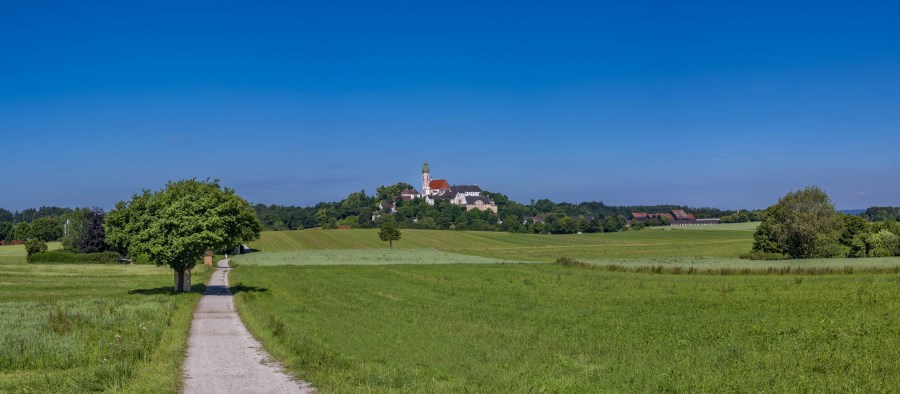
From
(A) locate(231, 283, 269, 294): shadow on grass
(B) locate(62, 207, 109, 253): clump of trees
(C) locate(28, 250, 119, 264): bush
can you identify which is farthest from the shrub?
(B) locate(62, 207, 109, 253): clump of trees

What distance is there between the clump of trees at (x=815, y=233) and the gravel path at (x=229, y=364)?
235 feet

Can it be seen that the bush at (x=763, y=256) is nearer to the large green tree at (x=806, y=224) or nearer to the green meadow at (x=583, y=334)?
the large green tree at (x=806, y=224)

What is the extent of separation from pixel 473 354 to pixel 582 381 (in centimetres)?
441

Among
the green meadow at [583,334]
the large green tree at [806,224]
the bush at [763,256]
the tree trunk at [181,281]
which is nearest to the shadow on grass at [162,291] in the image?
the tree trunk at [181,281]

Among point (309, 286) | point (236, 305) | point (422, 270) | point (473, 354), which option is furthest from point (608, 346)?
point (422, 270)

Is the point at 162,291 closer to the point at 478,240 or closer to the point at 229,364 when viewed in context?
the point at 229,364

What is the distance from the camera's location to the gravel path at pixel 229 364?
48.9ft

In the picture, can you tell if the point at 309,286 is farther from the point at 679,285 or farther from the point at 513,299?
the point at 679,285

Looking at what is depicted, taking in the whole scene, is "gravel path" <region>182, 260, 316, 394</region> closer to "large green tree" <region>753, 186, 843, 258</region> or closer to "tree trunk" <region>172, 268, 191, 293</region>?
"tree trunk" <region>172, 268, 191, 293</region>

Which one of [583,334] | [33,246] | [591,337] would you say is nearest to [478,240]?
[33,246]

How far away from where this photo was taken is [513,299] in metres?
36.1

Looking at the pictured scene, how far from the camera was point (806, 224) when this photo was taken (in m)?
79.4

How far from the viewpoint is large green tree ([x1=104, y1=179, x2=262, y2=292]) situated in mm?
39906

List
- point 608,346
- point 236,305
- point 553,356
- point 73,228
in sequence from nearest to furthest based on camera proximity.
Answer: point 553,356, point 608,346, point 236,305, point 73,228
